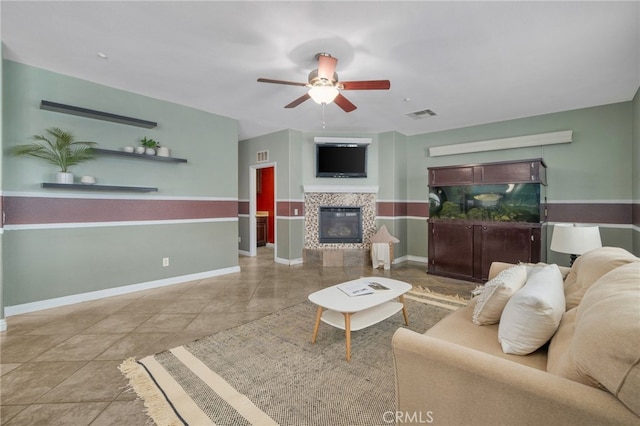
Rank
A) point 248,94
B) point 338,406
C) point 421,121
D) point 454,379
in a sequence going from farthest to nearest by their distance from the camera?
point 421,121
point 248,94
point 338,406
point 454,379

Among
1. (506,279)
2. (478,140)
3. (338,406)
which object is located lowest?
(338,406)

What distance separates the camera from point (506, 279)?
1.73 metres

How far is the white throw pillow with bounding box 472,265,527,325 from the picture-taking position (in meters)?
1.65

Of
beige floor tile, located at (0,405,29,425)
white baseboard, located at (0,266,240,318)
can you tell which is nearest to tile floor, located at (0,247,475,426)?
beige floor tile, located at (0,405,29,425)

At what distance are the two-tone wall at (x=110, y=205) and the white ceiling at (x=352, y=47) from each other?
27cm

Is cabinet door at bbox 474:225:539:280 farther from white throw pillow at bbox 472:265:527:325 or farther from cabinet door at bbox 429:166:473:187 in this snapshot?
white throw pillow at bbox 472:265:527:325

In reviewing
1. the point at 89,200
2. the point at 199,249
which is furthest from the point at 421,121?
the point at 89,200

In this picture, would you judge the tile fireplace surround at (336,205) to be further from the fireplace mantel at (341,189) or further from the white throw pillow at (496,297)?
the white throw pillow at (496,297)

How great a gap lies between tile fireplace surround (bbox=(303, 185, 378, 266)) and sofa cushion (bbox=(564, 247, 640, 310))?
3.72 meters

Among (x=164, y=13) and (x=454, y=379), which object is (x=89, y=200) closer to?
(x=164, y=13)

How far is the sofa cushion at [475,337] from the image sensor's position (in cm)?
130

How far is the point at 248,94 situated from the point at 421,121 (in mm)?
2901

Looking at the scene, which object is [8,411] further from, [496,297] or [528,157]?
[528,157]

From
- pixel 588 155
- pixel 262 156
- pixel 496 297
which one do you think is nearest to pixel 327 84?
pixel 496 297
